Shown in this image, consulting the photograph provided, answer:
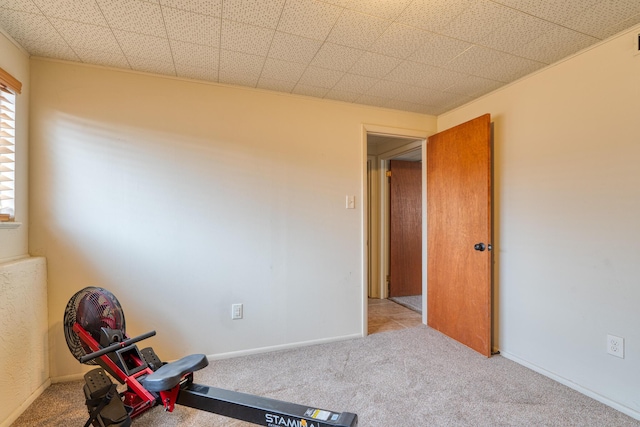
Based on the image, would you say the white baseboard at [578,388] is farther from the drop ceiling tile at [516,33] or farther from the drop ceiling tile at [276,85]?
the drop ceiling tile at [276,85]

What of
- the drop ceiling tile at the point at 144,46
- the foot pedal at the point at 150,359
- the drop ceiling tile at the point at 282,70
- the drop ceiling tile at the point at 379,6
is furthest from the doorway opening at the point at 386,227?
the foot pedal at the point at 150,359

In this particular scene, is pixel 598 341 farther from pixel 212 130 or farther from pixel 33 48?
pixel 33 48

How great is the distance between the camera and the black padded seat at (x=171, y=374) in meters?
1.27

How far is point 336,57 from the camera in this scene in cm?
201

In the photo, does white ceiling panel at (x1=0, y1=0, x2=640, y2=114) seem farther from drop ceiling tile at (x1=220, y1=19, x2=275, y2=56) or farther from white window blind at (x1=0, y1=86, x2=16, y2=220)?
white window blind at (x1=0, y1=86, x2=16, y2=220)

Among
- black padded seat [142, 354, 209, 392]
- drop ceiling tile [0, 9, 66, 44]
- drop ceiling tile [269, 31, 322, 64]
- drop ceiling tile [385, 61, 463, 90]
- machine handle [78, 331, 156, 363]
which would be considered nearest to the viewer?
black padded seat [142, 354, 209, 392]

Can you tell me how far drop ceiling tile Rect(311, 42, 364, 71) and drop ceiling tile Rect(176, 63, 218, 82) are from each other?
2.59ft

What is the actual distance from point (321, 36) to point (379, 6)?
15.6 inches

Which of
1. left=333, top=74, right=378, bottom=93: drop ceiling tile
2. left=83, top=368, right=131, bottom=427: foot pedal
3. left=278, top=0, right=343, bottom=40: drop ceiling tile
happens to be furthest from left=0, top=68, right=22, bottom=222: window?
left=333, top=74, right=378, bottom=93: drop ceiling tile

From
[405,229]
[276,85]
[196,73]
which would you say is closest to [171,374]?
[196,73]

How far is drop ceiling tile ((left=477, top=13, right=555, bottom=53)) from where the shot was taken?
162cm

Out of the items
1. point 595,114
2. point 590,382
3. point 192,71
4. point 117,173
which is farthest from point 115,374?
point 595,114

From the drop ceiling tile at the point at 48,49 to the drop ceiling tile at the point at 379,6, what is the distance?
6.03 ft

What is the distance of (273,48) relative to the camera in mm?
1896
